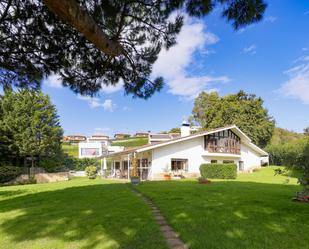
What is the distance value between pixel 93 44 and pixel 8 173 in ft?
89.0

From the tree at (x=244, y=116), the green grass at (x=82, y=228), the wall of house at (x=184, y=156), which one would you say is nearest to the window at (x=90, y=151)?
the tree at (x=244, y=116)

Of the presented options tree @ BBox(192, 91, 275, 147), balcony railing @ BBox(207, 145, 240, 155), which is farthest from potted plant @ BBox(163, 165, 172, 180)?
tree @ BBox(192, 91, 275, 147)

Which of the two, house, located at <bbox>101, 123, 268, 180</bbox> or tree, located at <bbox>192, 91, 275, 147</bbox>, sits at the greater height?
tree, located at <bbox>192, 91, 275, 147</bbox>

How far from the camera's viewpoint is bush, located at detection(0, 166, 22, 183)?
2777cm

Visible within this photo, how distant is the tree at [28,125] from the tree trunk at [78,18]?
26.6 metres

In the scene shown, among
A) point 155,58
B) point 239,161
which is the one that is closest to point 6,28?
point 155,58

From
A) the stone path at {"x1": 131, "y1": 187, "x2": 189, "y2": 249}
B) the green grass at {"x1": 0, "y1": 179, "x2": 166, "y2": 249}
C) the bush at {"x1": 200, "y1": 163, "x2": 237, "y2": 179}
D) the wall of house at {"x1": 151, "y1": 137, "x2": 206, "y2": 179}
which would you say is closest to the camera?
the stone path at {"x1": 131, "y1": 187, "x2": 189, "y2": 249}

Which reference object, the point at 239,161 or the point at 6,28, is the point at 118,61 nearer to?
the point at 6,28

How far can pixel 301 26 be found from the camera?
11.5 m

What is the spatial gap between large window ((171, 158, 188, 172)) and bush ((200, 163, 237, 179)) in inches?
123

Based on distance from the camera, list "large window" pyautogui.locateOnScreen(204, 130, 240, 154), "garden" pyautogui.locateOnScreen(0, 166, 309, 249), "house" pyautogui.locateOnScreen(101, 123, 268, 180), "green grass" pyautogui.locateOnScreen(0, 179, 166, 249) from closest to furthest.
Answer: "garden" pyautogui.locateOnScreen(0, 166, 309, 249)
"green grass" pyautogui.locateOnScreen(0, 179, 166, 249)
"house" pyautogui.locateOnScreen(101, 123, 268, 180)
"large window" pyautogui.locateOnScreen(204, 130, 240, 154)

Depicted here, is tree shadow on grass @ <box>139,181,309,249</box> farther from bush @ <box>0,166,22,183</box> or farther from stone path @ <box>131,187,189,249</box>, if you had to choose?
bush @ <box>0,166,22,183</box>

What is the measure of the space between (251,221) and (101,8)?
572 cm

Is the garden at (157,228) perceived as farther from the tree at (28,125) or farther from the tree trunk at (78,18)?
the tree at (28,125)
